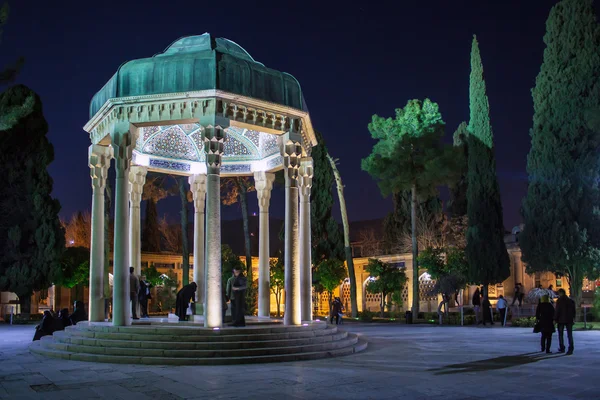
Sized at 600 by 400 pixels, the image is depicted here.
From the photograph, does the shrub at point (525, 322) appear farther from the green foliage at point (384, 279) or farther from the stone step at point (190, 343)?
the stone step at point (190, 343)

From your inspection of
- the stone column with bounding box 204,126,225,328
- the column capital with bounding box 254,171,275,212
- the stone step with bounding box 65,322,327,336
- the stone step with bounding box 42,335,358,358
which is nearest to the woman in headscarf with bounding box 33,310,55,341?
the stone step with bounding box 65,322,327,336

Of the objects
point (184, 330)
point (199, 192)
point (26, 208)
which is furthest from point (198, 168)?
point (26, 208)

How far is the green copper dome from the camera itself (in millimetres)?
12719

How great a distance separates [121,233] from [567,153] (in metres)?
17.7

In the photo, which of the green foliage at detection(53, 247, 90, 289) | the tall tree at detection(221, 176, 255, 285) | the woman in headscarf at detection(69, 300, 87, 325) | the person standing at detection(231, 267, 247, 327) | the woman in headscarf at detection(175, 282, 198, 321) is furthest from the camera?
the tall tree at detection(221, 176, 255, 285)

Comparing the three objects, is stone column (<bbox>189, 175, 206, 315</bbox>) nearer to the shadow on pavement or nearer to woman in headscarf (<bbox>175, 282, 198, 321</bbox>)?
woman in headscarf (<bbox>175, 282, 198, 321</bbox>)

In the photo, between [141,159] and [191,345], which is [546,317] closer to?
[191,345]

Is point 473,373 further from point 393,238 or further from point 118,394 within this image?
point 393,238

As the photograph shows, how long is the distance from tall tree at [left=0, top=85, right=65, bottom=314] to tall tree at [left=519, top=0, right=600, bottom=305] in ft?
66.7

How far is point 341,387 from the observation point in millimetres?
8438

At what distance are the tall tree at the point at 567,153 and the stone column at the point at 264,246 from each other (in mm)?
11980

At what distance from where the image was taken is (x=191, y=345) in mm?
11227

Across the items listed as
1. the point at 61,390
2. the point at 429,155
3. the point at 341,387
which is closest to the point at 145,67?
the point at 61,390

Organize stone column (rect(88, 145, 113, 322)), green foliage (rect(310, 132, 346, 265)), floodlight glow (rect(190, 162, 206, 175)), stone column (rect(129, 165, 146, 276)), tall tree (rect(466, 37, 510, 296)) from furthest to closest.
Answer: green foliage (rect(310, 132, 346, 265)), tall tree (rect(466, 37, 510, 296)), floodlight glow (rect(190, 162, 206, 175)), stone column (rect(129, 165, 146, 276)), stone column (rect(88, 145, 113, 322))
